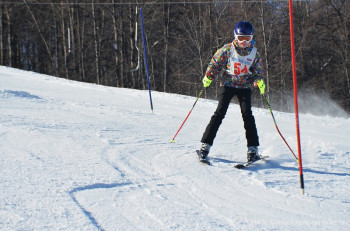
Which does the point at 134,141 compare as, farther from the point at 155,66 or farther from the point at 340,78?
the point at 340,78

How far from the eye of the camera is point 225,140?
15.9 ft

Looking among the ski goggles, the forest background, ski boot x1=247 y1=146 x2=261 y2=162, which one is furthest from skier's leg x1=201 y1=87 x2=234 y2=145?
the forest background

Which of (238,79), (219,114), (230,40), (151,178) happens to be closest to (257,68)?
(238,79)

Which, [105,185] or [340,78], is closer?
[105,185]

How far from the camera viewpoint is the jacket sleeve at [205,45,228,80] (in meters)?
→ 3.76

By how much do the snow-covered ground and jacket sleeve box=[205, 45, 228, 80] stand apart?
0.99m

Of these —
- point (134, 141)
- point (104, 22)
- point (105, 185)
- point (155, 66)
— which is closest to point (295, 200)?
point (105, 185)

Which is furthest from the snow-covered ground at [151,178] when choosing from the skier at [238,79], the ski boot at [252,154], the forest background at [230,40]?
the forest background at [230,40]

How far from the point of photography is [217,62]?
3811 mm

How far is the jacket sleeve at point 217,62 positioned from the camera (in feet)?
12.3

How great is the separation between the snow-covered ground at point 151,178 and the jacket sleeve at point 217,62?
0.99 metres

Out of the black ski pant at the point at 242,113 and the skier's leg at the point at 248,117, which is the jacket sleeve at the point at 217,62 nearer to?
the black ski pant at the point at 242,113

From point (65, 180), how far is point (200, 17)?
2056 centimetres

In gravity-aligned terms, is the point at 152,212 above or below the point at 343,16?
below
